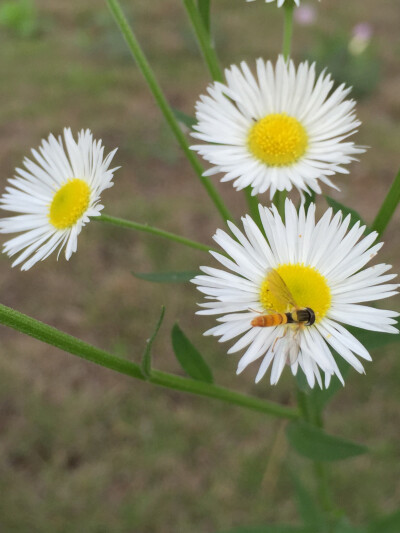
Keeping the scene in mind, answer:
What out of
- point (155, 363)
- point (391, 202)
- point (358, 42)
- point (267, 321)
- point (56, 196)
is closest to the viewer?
point (267, 321)

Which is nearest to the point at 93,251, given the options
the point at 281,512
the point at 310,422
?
the point at 281,512

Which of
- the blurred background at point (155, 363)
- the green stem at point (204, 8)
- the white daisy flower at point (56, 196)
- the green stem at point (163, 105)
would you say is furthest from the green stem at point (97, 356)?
the blurred background at point (155, 363)

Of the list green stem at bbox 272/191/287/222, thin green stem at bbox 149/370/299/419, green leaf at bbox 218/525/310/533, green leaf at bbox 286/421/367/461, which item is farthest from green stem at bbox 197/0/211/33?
green leaf at bbox 218/525/310/533

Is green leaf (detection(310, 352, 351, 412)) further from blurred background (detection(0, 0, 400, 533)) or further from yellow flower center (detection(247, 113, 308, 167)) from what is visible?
blurred background (detection(0, 0, 400, 533))

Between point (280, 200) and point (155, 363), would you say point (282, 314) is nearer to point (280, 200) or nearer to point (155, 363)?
point (280, 200)

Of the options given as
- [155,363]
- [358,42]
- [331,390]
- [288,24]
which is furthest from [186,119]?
[358,42]

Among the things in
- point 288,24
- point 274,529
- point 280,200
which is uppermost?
point 288,24

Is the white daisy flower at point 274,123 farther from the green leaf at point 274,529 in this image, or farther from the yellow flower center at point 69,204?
the green leaf at point 274,529
